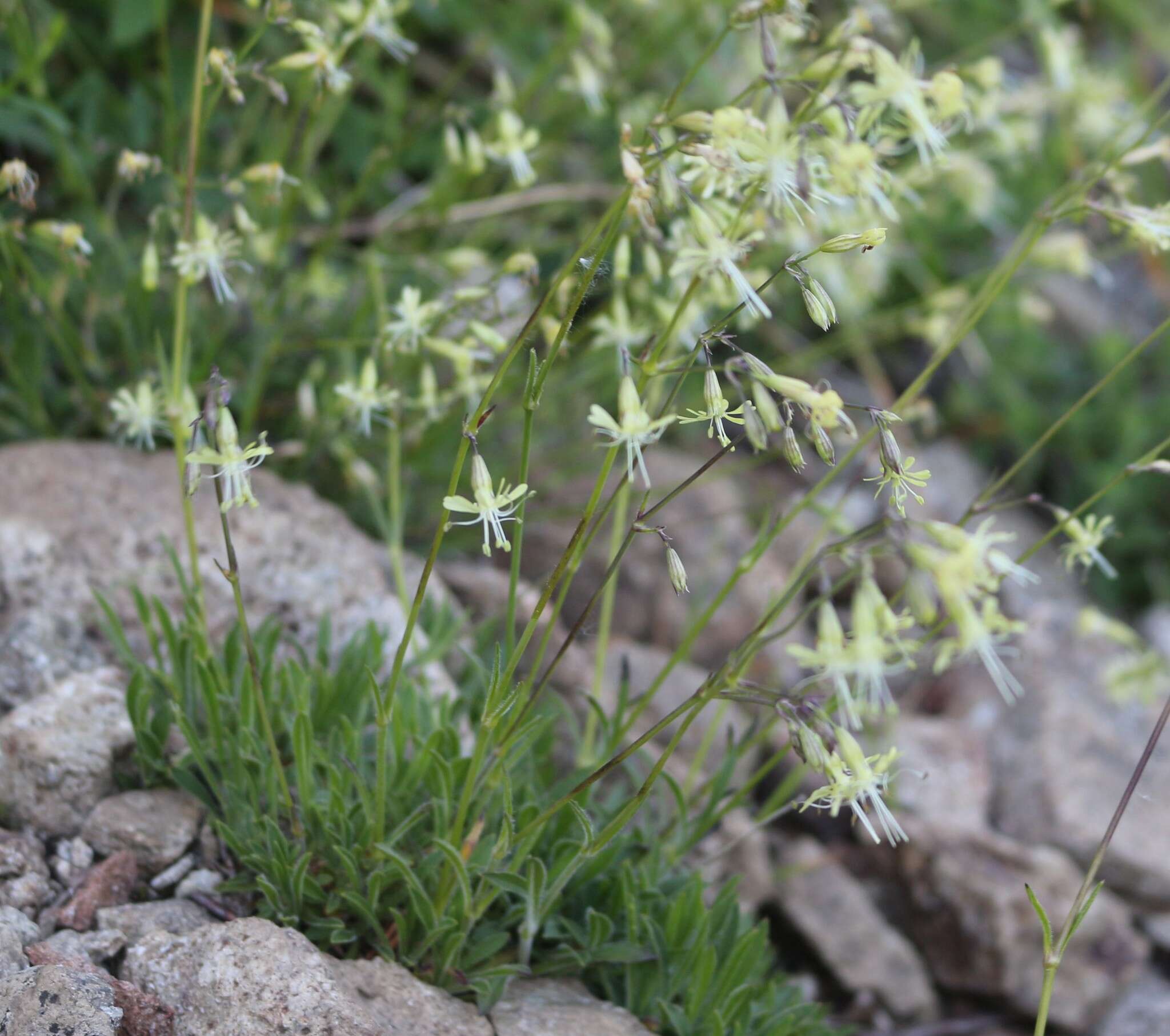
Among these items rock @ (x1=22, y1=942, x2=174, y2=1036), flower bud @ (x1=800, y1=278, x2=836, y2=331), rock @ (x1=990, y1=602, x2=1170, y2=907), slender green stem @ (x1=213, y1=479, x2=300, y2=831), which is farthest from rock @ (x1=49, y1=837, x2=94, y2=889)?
rock @ (x1=990, y1=602, x2=1170, y2=907)

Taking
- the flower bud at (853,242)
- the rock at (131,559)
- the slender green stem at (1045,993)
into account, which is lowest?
the rock at (131,559)

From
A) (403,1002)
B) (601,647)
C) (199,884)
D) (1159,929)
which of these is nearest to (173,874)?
(199,884)

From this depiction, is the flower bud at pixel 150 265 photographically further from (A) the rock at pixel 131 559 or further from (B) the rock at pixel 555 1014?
(B) the rock at pixel 555 1014

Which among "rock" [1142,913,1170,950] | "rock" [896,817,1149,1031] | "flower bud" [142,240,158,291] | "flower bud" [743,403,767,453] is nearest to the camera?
"flower bud" [743,403,767,453]

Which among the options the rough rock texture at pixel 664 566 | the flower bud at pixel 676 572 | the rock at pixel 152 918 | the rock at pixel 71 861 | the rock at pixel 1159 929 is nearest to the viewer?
the flower bud at pixel 676 572

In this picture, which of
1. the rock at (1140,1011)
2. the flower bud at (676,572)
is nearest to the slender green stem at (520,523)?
the flower bud at (676,572)

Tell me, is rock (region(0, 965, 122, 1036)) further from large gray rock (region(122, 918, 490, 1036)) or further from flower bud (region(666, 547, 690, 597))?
flower bud (region(666, 547, 690, 597))
